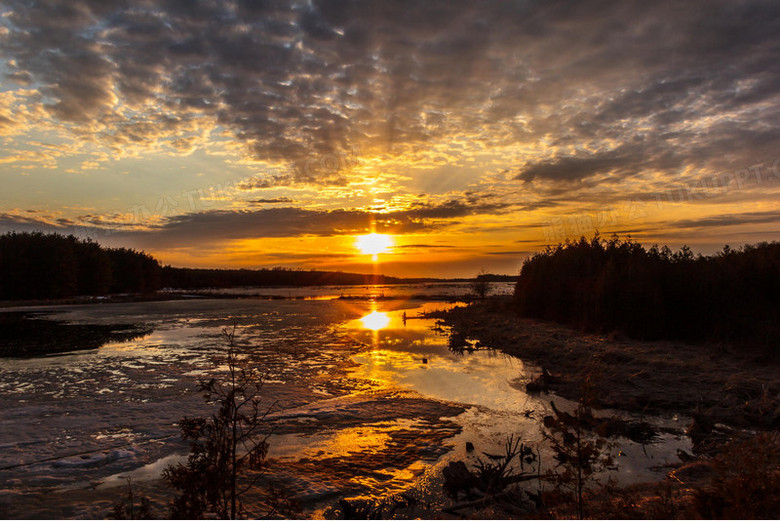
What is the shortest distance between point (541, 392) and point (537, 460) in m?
5.48

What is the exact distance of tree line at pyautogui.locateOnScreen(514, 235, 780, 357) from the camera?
17406 mm

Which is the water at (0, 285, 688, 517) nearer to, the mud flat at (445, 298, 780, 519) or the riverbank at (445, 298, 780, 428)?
the mud flat at (445, 298, 780, 519)

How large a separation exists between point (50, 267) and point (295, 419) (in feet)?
235

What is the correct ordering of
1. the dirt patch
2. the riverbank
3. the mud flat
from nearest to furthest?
1. the mud flat
2. the riverbank
3. the dirt patch

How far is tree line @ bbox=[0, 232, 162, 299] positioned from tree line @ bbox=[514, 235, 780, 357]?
7281 centimetres

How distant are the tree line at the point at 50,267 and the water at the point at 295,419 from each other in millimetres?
58198

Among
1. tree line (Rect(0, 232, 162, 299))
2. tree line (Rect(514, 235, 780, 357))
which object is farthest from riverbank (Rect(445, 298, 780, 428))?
tree line (Rect(0, 232, 162, 299))

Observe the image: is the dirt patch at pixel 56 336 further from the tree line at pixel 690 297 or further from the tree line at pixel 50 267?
the tree line at pixel 50 267

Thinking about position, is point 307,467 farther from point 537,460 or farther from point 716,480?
point 716,480

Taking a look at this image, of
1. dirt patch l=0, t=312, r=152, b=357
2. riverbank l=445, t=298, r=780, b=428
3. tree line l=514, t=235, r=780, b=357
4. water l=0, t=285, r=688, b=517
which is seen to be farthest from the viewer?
dirt patch l=0, t=312, r=152, b=357

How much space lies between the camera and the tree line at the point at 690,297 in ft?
57.1

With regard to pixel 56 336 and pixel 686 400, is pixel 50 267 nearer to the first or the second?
pixel 56 336

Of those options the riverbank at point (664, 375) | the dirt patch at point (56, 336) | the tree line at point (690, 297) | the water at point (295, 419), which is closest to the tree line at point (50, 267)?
the dirt patch at point (56, 336)

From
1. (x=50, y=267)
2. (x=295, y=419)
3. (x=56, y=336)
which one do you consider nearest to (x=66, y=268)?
(x=50, y=267)
